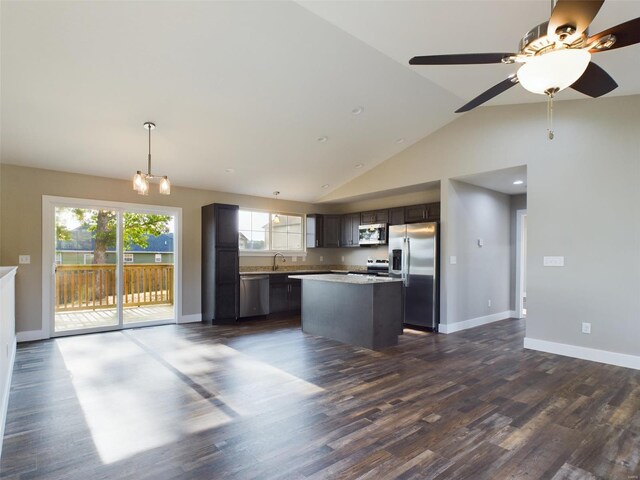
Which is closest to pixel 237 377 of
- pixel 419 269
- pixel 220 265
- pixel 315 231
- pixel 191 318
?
pixel 220 265

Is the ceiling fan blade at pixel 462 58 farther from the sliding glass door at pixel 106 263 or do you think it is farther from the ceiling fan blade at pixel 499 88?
the sliding glass door at pixel 106 263

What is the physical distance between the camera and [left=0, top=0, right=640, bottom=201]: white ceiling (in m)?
2.90

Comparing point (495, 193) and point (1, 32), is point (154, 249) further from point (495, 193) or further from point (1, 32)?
point (495, 193)

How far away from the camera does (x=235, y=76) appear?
375cm

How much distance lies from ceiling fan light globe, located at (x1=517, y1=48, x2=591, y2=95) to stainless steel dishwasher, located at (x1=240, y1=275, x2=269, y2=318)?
210 inches

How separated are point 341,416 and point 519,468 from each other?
118 centimetres

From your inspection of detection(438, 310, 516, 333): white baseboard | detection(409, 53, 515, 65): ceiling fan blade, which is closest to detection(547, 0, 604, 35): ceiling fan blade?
detection(409, 53, 515, 65): ceiling fan blade

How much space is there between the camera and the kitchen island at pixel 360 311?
4.54m

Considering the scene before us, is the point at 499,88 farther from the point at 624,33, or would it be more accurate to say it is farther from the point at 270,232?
the point at 270,232

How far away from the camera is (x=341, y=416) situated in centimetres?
269

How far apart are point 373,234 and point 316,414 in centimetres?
481

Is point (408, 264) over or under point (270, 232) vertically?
under

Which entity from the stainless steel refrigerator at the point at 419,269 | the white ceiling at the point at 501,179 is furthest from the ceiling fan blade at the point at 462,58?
the stainless steel refrigerator at the point at 419,269

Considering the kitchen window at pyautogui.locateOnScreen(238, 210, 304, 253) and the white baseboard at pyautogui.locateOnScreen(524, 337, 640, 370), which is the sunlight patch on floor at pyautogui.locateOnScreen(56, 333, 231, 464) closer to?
the kitchen window at pyautogui.locateOnScreen(238, 210, 304, 253)
